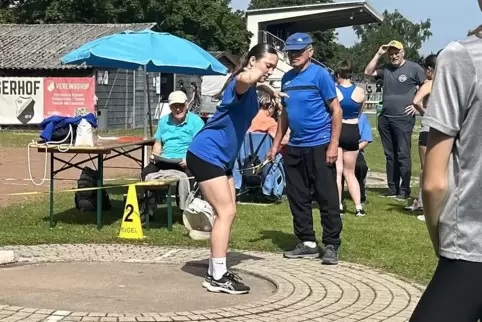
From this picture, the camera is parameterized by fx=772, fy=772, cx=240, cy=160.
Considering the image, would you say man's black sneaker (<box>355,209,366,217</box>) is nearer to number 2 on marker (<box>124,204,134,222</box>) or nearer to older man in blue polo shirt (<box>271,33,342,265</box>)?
older man in blue polo shirt (<box>271,33,342,265</box>)

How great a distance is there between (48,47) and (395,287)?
2992cm

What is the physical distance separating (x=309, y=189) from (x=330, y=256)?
2.25 ft

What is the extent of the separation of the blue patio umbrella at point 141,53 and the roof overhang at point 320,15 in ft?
120

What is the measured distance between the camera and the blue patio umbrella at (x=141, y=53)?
981 centimetres

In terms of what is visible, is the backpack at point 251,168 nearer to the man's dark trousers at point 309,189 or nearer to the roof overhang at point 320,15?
the man's dark trousers at point 309,189

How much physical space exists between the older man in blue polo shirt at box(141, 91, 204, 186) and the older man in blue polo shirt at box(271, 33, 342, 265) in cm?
210

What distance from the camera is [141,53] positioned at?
10.0 m

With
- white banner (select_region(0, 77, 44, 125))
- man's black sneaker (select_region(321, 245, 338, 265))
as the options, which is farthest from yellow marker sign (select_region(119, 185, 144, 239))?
white banner (select_region(0, 77, 44, 125))

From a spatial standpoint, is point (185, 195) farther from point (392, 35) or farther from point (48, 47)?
point (392, 35)

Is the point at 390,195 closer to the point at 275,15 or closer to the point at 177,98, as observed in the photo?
the point at 177,98

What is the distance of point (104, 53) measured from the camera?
31.8ft

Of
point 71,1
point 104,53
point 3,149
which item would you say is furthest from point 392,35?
point 104,53

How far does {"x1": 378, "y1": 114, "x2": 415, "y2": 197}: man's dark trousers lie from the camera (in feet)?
37.2

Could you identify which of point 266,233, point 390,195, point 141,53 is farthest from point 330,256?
point 390,195
